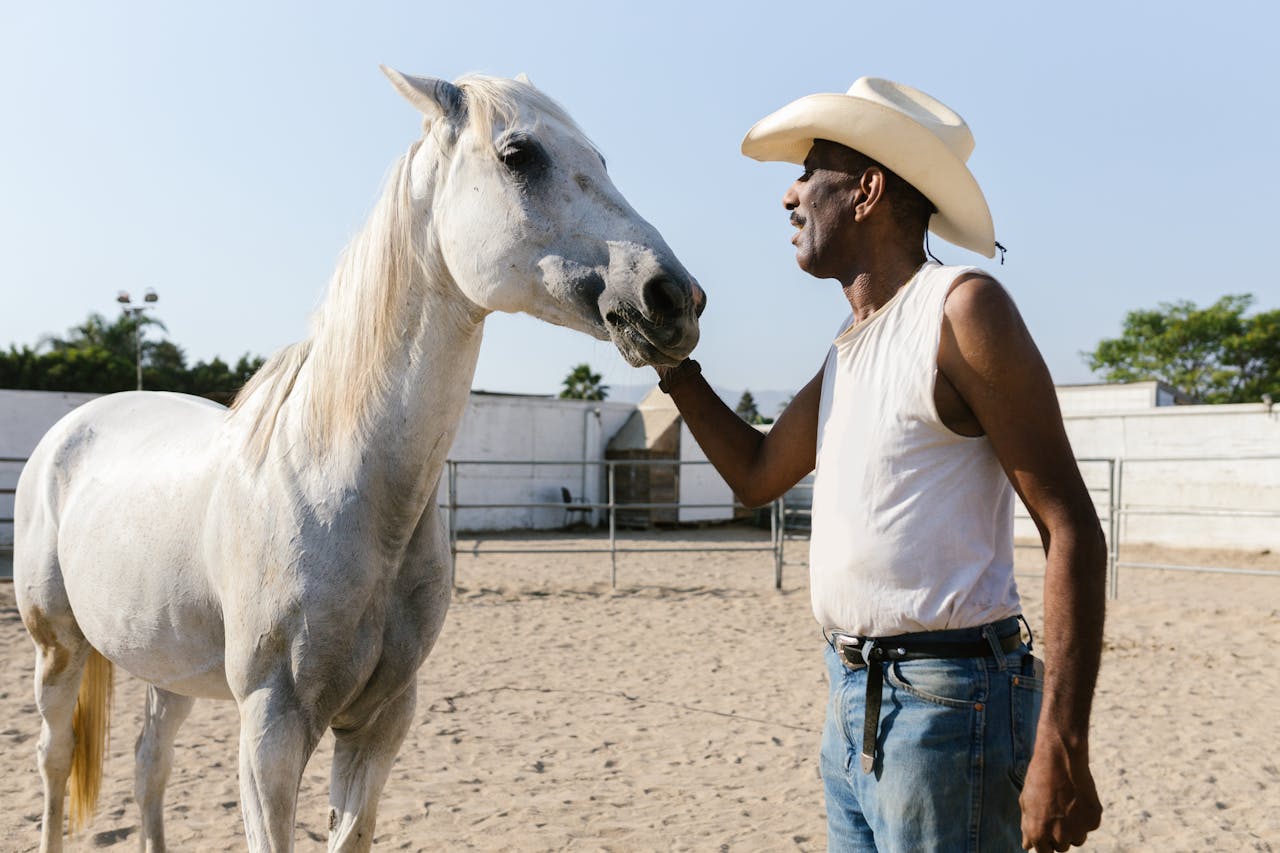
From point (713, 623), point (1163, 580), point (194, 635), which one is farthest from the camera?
point (1163, 580)

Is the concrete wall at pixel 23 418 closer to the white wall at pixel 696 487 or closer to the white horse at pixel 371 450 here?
the white wall at pixel 696 487

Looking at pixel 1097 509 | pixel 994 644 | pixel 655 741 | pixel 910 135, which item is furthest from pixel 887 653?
pixel 1097 509

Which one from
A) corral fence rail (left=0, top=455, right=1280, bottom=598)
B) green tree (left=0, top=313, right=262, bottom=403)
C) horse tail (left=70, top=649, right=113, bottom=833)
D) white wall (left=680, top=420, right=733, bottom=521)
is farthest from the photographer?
green tree (left=0, top=313, right=262, bottom=403)

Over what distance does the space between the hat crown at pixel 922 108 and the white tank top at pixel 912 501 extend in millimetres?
187

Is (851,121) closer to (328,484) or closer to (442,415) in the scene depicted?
(442,415)

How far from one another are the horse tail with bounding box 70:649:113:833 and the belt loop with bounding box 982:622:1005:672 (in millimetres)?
2673

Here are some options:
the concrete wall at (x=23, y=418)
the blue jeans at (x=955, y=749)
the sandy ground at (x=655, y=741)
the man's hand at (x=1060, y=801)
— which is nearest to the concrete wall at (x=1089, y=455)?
the concrete wall at (x=23, y=418)

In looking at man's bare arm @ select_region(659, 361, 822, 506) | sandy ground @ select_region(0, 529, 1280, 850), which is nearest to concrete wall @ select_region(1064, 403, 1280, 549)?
sandy ground @ select_region(0, 529, 1280, 850)

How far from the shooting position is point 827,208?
4.53 ft

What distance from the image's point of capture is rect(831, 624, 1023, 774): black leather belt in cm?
120

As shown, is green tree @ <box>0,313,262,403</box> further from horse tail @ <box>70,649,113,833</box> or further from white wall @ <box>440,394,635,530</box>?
horse tail @ <box>70,649,113,833</box>

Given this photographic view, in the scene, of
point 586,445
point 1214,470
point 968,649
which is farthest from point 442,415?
point 586,445

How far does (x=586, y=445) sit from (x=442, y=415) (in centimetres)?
1618

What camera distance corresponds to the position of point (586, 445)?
58.5ft
